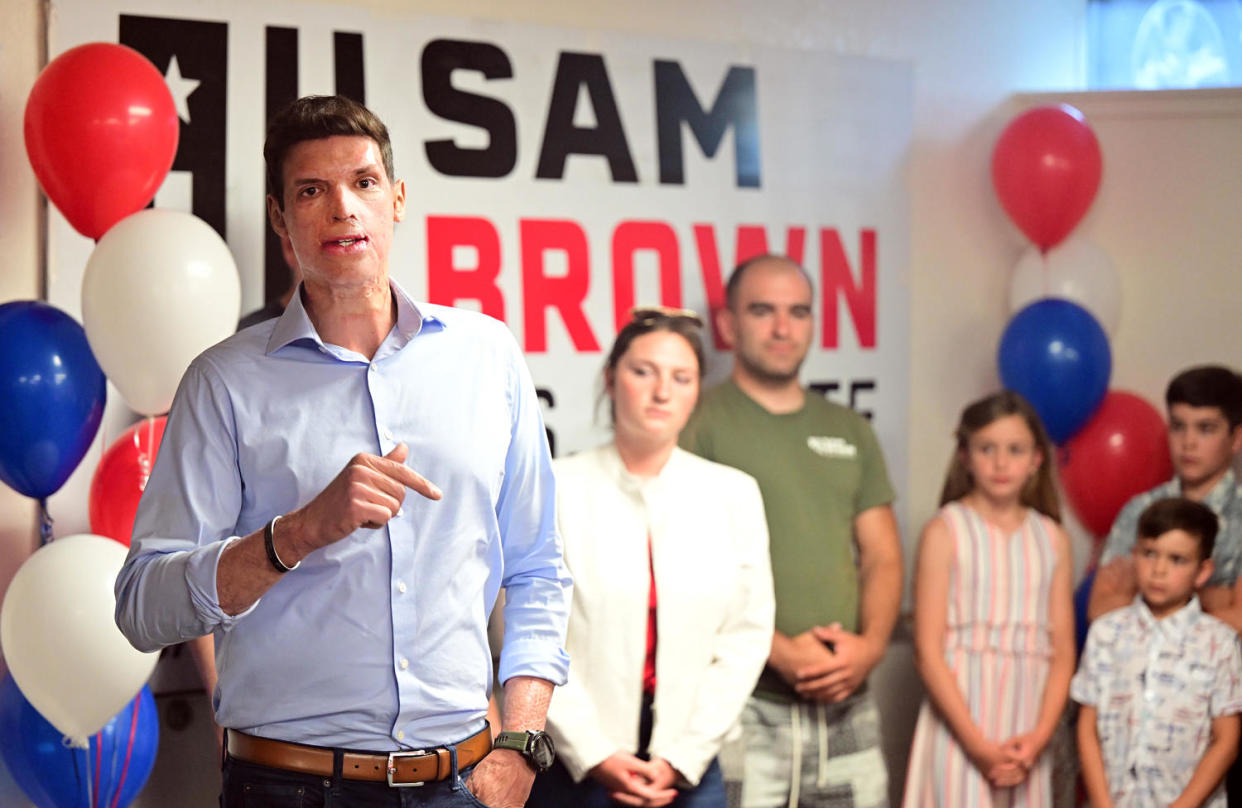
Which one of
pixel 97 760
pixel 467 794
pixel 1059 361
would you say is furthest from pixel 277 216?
pixel 1059 361

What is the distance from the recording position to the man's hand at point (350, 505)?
1.53m

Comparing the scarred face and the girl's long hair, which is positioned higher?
the scarred face

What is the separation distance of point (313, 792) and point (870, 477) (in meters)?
2.40

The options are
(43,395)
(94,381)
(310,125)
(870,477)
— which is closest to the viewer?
(310,125)

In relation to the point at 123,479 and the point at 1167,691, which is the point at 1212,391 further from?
the point at 123,479

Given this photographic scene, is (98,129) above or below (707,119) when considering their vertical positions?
below

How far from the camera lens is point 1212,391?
149 inches

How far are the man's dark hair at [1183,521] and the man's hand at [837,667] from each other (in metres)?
0.80

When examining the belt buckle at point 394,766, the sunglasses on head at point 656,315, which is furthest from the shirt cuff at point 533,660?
the sunglasses on head at point 656,315

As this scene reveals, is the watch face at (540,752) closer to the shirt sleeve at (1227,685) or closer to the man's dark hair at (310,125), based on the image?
the man's dark hair at (310,125)

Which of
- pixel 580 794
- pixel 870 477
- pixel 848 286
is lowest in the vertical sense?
pixel 580 794

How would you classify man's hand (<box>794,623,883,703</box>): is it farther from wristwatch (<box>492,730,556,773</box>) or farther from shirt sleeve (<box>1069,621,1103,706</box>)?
wristwatch (<box>492,730,556,773</box>)

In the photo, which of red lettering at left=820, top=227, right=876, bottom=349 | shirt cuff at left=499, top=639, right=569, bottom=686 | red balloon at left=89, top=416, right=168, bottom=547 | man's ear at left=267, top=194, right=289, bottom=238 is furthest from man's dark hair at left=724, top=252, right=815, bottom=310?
man's ear at left=267, top=194, right=289, bottom=238

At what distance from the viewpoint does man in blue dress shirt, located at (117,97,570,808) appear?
5.51ft
